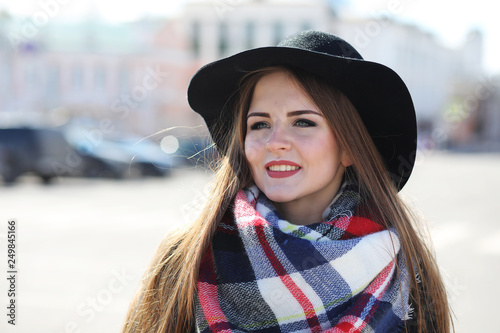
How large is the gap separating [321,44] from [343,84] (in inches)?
6.4

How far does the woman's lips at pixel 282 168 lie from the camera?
188 centimetres

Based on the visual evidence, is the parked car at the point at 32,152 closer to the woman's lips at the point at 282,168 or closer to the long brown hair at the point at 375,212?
the long brown hair at the point at 375,212

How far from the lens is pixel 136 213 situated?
400 inches

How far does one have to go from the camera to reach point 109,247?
23.9 ft

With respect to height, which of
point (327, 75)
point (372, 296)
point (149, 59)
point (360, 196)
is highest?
point (149, 59)

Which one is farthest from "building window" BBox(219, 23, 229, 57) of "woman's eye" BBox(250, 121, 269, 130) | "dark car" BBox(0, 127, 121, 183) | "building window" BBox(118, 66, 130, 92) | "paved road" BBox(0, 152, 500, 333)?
"woman's eye" BBox(250, 121, 269, 130)

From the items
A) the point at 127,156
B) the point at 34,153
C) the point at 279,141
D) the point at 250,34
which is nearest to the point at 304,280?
the point at 279,141

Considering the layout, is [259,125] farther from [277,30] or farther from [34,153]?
[277,30]

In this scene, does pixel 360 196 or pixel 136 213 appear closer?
pixel 360 196

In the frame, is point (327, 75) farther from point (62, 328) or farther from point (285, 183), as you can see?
point (62, 328)

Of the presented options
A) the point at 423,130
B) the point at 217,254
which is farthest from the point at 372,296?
the point at 423,130

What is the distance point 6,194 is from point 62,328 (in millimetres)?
9181

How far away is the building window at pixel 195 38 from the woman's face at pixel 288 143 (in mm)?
41966

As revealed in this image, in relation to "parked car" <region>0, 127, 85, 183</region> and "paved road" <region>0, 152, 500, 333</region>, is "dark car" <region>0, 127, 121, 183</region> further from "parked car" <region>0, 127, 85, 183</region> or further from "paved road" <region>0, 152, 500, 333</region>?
"paved road" <region>0, 152, 500, 333</region>
